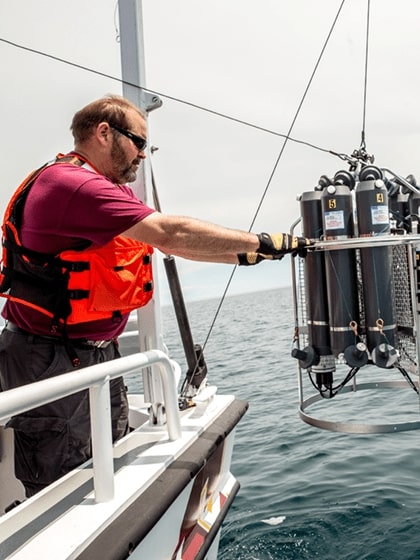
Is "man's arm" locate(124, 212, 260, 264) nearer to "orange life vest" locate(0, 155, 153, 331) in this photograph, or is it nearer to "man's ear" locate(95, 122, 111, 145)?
"orange life vest" locate(0, 155, 153, 331)

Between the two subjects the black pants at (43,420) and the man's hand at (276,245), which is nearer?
the black pants at (43,420)

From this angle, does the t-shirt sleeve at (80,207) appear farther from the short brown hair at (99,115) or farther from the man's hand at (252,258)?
the man's hand at (252,258)

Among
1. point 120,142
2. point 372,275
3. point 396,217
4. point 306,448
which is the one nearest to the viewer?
point 120,142

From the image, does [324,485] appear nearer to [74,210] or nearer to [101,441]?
[101,441]

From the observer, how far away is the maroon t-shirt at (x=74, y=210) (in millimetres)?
→ 2271

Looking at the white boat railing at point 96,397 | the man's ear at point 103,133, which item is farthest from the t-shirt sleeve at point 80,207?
the white boat railing at point 96,397

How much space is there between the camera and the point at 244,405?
352 centimetres

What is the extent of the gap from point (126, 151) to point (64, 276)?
71 centimetres

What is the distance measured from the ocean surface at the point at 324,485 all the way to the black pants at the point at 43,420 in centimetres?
104

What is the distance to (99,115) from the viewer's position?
271 centimetres

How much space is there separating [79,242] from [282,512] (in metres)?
3.44

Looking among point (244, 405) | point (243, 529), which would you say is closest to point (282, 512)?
point (243, 529)

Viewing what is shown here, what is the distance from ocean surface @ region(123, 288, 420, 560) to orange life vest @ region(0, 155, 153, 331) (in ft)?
3.05

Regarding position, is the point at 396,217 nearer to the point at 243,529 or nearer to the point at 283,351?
the point at 243,529
